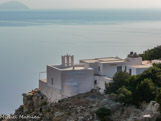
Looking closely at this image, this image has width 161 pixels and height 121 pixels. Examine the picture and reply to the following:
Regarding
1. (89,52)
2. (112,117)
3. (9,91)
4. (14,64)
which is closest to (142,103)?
(112,117)

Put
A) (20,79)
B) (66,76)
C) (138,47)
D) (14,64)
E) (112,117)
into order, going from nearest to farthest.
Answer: (112,117)
(66,76)
(20,79)
(14,64)
(138,47)

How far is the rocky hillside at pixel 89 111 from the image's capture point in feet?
48.9

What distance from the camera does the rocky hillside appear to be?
587 inches

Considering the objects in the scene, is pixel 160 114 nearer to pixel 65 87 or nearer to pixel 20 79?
pixel 65 87

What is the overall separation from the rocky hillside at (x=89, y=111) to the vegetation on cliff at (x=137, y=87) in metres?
0.33

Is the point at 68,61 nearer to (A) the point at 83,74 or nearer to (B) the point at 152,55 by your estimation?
(A) the point at 83,74

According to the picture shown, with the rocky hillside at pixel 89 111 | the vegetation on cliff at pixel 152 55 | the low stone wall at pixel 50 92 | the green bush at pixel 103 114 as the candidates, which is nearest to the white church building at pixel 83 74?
the low stone wall at pixel 50 92

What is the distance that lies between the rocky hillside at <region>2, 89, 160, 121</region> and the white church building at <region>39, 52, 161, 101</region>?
1.63 feet

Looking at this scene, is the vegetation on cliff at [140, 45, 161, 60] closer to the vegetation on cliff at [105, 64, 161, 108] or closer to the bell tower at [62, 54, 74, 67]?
the bell tower at [62, 54, 74, 67]

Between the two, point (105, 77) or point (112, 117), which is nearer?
point (112, 117)

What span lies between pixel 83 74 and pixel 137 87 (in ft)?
11.6

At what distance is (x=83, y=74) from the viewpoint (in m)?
19.0

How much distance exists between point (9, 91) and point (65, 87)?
42.9 feet

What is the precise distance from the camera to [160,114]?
14383 millimetres
